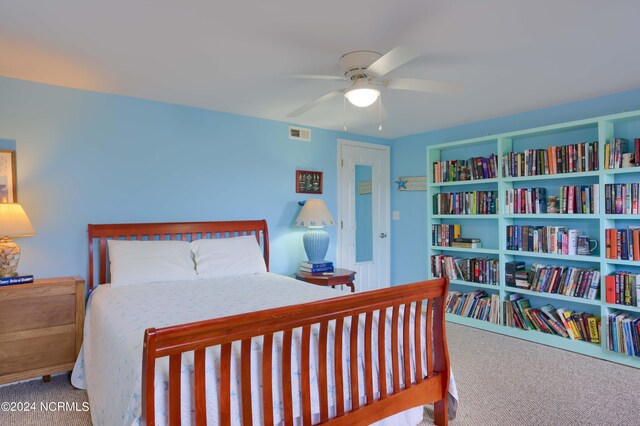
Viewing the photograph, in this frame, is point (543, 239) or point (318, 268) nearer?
point (543, 239)

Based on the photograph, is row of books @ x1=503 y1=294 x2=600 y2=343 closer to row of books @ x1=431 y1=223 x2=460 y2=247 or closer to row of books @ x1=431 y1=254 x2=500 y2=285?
row of books @ x1=431 y1=254 x2=500 y2=285

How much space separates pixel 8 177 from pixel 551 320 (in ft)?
15.4

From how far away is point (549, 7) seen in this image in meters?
1.91

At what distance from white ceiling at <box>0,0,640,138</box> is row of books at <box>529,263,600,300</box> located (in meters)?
1.57

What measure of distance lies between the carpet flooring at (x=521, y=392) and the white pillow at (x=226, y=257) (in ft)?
4.03

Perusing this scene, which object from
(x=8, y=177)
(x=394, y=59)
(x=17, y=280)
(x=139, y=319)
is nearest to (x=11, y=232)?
(x=17, y=280)

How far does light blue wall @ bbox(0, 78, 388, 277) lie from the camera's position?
2.93 m

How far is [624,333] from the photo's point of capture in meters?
2.98

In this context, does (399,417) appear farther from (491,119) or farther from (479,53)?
(491,119)

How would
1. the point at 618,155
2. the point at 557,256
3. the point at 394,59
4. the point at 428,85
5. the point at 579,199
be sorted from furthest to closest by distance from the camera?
the point at 557,256 < the point at 579,199 < the point at 618,155 < the point at 428,85 < the point at 394,59

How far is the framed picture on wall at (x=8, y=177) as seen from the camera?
110 inches

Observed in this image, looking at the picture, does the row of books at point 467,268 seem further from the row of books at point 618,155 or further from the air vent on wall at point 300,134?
the air vent on wall at point 300,134

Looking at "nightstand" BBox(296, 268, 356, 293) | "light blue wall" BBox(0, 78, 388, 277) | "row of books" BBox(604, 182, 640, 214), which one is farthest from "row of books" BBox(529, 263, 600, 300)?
"light blue wall" BBox(0, 78, 388, 277)

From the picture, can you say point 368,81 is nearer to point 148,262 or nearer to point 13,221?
point 148,262
